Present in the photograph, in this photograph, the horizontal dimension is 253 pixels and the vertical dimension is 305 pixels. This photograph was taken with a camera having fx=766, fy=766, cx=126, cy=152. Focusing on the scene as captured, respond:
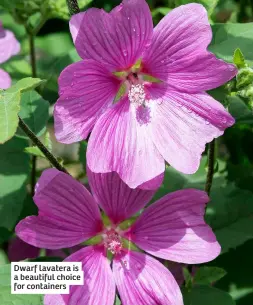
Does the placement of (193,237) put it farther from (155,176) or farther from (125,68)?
(125,68)

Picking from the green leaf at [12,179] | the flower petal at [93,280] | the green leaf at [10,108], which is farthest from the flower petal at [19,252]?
the green leaf at [10,108]

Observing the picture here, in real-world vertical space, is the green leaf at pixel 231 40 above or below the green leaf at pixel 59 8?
above

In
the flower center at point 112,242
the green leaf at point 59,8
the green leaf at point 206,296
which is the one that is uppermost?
the green leaf at point 59,8

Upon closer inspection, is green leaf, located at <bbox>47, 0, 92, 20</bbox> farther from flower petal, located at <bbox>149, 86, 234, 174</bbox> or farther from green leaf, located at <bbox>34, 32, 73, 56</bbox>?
green leaf, located at <bbox>34, 32, 73, 56</bbox>

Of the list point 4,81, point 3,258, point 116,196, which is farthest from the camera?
point 3,258

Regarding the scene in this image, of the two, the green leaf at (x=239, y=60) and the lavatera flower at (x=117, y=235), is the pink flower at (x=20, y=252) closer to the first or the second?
the lavatera flower at (x=117, y=235)

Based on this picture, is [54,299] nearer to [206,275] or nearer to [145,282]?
[145,282]

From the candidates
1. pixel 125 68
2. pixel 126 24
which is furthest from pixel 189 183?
pixel 126 24

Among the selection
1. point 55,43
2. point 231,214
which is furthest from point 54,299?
point 55,43
